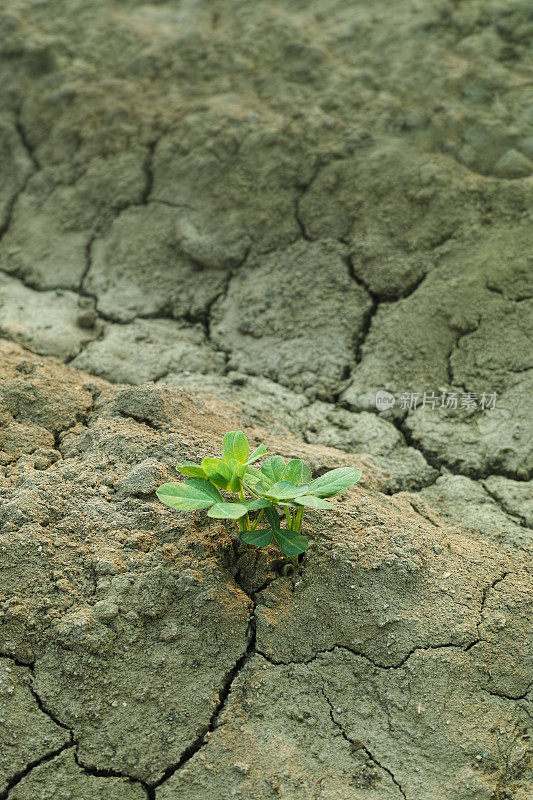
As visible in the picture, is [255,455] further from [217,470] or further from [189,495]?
[189,495]

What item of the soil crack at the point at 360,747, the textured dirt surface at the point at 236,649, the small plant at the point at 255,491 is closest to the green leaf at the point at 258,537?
the small plant at the point at 255,491

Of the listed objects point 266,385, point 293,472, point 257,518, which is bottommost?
point 266,385

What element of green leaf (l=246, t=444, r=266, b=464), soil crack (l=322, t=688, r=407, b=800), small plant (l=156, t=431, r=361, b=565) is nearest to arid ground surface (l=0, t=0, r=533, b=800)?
soil crack (l=322, t=688, r=407, b=800)

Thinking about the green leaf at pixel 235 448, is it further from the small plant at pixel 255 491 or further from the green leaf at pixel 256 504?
the green leaf at pixel 256 504

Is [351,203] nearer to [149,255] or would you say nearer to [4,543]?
[149,255]

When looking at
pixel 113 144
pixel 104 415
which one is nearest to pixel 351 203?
pixel 113 144

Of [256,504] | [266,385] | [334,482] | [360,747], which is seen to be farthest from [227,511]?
[266,385]
